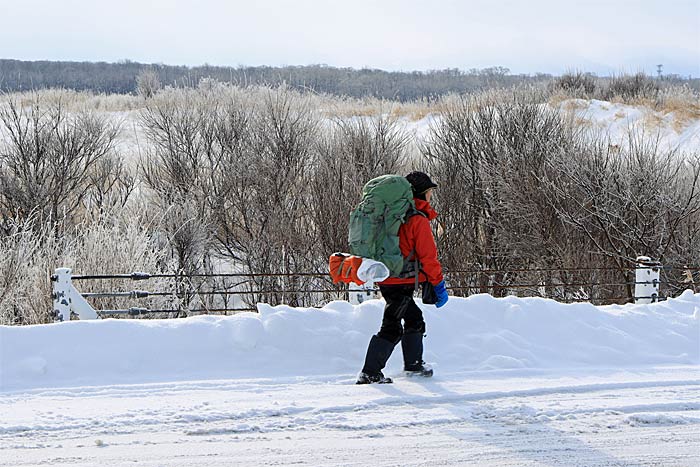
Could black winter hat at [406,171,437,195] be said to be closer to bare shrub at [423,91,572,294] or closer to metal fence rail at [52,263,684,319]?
metal fence rail at [52,263,684,319]

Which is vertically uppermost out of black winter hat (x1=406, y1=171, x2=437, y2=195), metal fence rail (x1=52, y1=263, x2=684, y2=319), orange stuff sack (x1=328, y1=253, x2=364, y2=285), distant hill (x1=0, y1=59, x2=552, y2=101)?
distant hill (x1=0, y1=59, x2=552, y2=101)

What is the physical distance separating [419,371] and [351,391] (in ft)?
Result: 2.43

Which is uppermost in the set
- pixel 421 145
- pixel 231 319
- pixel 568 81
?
pixel 568 81

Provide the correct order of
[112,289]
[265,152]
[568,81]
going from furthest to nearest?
1. [568,81]
2. [265,152]
3. [112,289]

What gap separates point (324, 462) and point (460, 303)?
12.2ft

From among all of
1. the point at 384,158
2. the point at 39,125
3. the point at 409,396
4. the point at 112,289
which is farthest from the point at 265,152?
the point at 409,396

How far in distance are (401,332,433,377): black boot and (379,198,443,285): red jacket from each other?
555 millimetres

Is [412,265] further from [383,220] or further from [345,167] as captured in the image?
[345,167]

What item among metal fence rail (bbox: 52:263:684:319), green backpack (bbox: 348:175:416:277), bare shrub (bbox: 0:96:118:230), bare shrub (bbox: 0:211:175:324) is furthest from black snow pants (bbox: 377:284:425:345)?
bare shrub (bbox: 0:96:118:230)

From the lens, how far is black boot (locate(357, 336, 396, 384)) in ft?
20.7

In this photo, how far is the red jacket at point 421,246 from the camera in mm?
6113

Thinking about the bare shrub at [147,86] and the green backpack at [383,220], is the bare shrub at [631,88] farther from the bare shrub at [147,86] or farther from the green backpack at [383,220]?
the green backpack at [383,220]

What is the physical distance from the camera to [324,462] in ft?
15.1

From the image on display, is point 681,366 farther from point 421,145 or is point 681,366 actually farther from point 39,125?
point 39,125
